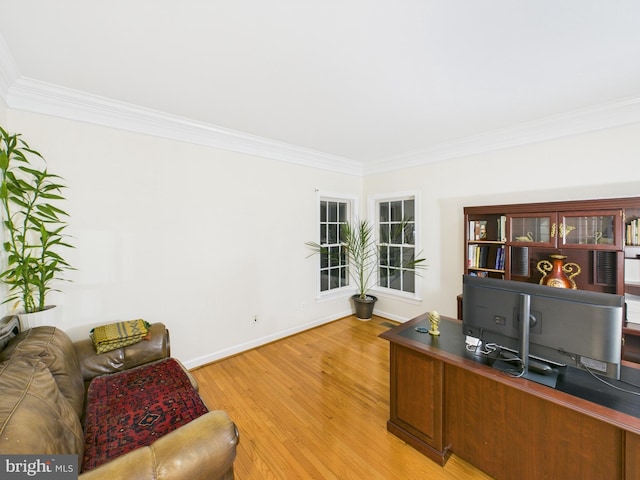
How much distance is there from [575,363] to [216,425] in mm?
1831

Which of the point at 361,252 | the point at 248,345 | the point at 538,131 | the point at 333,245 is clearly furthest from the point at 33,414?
the point at 538,131

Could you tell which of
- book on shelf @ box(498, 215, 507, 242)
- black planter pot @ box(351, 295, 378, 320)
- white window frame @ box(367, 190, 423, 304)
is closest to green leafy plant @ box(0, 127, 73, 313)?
black planter pot @ box(351, 295, 378, 320)

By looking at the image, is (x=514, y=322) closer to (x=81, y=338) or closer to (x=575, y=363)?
(x=575, y=363)

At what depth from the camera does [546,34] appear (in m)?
1.58

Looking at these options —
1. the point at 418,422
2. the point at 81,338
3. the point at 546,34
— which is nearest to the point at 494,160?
the point at 546,34

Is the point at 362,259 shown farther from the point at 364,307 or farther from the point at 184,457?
the point at 184,457

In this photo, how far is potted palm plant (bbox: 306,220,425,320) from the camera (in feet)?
14.6

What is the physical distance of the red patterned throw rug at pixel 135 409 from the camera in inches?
53.5

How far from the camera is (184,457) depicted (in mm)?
1112

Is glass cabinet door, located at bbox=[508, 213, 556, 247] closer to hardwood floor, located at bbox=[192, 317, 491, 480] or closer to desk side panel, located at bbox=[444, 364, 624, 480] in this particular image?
desk side panel, located at bbox=[444, 364, 624, 480]

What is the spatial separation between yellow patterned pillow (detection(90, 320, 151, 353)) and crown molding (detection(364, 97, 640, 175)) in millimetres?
3910

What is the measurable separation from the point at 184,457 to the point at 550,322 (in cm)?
190

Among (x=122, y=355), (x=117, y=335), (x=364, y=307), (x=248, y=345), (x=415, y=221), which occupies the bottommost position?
(x=248, y=345)

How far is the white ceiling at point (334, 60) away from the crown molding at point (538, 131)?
0.04 ft
